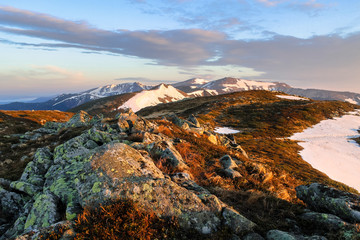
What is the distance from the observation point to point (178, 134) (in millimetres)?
20188

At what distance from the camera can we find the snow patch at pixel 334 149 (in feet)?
107

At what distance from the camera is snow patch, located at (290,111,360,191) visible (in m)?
32.7

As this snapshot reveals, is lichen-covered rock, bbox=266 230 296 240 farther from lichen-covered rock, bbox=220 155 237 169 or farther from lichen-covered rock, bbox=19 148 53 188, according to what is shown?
lichen-covered rock, bbox=19 148 53 188

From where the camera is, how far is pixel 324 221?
275 inches

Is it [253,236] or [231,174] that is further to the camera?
[231,174]

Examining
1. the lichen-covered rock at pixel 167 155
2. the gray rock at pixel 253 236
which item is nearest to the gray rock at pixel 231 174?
the lichen-covered rock at pixel 167 155

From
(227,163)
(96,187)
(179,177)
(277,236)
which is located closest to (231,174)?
(227,163)

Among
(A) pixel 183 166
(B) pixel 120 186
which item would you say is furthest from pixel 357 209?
(B) pixel 120 186

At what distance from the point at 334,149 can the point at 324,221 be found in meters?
50.6

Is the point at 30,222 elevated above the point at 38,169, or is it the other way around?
the point at 30,222

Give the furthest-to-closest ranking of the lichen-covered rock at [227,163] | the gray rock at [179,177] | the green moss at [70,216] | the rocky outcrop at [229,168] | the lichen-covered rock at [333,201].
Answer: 1. the lichen-covered rock at [227,163]
2. the rocky outcrop at [229,168]
3. the gray rock at [179,177]
4. the lichen-covered rock at [333,201]
5. the green moss at [70,216]

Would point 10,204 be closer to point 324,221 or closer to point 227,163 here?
point 227,163

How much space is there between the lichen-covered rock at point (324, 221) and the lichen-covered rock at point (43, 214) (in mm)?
9716

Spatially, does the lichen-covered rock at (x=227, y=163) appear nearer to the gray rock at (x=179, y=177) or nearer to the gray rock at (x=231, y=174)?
the gray rock at (x=231, y=174)
